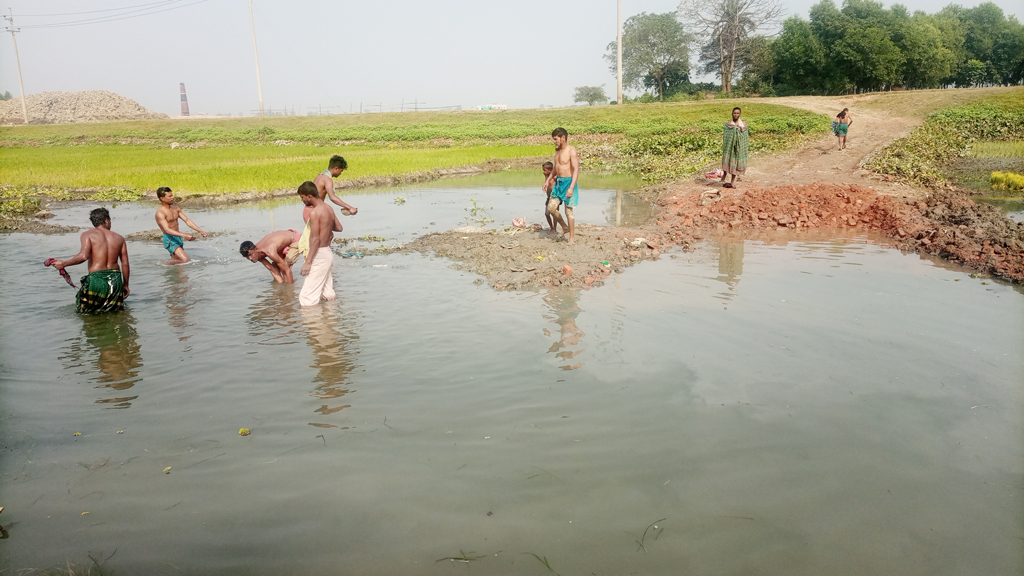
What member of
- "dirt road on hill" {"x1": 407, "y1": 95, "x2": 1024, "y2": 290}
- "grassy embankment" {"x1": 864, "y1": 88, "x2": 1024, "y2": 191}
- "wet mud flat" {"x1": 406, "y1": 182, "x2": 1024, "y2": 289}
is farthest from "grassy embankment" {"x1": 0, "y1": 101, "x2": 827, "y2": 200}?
"wet mud flat" {"x1": 406, "y1": 182, "x2": 1024, "y2": 289}

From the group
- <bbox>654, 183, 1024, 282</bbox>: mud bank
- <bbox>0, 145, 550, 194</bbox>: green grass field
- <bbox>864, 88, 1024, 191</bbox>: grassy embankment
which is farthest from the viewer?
<bbox>0, 145, 550, 194</bbox>: green grass field

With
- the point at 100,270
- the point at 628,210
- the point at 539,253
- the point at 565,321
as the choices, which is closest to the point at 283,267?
the point at 100,270

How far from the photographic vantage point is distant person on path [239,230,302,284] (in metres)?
7.66

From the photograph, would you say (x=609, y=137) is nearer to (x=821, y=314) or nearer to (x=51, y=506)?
(x=821, y=314)

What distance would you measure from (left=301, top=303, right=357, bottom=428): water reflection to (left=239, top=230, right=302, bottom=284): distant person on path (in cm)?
117

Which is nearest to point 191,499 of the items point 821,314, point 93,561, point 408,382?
point 93,561

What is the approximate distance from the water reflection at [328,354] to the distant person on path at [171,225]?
3450 mm

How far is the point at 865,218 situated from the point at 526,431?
970 centimetres

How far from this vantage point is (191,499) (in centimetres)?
336

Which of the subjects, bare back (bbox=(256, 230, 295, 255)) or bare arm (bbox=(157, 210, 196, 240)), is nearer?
bare back (bbox=(256, 230, 295, 255))

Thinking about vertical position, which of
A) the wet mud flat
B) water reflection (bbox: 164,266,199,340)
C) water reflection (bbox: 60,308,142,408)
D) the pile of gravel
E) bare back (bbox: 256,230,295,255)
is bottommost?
water reflection (bbox: 60,308,142,408)

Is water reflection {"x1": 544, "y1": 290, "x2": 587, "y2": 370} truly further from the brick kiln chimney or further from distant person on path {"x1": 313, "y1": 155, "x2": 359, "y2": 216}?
the brick kiln chimney

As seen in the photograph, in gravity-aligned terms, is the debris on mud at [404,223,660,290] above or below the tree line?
below

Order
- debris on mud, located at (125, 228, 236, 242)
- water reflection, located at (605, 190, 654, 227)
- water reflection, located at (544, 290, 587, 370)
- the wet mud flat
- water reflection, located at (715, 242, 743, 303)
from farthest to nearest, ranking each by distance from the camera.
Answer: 1. water reflection, located at (605, 190, 654, 227)
2. debris on mud, located at (125, 228, 236, 242)
3. the wet mud flat
4. water reflection, located at (715, 242, 743, 303)
5. water reflection, located at (544, 290, 587, 370)
